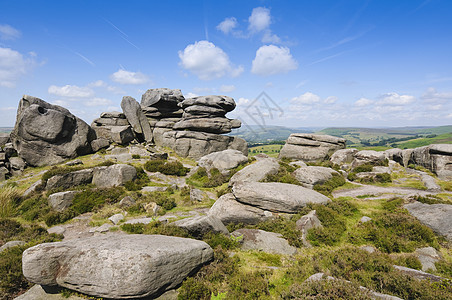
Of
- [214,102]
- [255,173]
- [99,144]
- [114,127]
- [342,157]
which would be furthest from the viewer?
[214,102]

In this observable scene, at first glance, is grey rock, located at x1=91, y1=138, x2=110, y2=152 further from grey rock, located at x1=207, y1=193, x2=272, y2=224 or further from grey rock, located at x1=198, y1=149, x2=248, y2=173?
grey rock, located at x1=207, y1=193, x2=272, y2=224

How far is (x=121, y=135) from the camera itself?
1410 inches

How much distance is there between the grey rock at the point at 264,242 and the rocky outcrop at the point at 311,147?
93.5 ft

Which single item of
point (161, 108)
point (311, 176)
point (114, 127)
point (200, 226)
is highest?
point (161, 108)

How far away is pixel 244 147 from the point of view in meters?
40.2

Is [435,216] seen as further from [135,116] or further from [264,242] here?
[135,116]

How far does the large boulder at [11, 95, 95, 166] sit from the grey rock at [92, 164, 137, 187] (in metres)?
12.6

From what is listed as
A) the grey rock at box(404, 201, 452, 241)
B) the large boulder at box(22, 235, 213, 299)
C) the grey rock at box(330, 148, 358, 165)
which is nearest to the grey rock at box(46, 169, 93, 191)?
the large boulder at box(22, 235, 213, 299)

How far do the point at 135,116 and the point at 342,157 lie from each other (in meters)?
40.2

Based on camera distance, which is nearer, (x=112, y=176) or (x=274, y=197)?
(x=274, y=197)

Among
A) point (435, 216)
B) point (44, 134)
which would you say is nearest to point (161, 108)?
point (44, 134)

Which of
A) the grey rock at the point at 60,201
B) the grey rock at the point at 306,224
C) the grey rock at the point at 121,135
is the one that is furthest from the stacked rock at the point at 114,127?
the grey rock at the point at 306,224

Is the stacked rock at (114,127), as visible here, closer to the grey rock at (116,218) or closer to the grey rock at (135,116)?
the grey rock at (135,116)

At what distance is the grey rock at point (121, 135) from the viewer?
3575 centimetres
